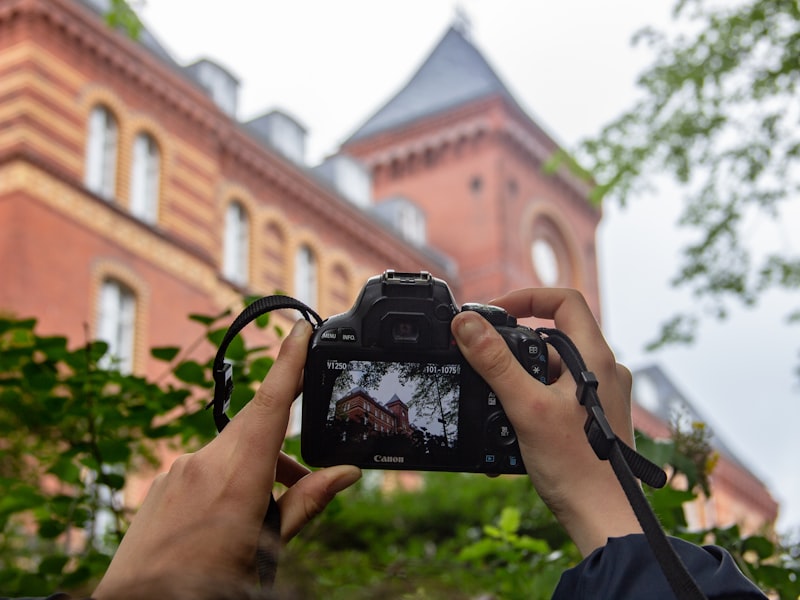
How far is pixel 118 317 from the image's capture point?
701 inches

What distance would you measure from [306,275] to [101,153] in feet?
20.8

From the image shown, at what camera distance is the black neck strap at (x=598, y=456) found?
1.20m

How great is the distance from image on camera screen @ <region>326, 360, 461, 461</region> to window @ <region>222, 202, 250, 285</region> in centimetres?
1961

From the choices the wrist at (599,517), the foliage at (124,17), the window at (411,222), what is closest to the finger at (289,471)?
the wrist at (599,517)

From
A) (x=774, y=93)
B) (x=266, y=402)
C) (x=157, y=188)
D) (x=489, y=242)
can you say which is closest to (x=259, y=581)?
(x=266, y=402)

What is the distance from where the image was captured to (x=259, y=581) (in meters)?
1.27

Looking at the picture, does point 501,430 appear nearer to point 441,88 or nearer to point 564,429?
point 564,429

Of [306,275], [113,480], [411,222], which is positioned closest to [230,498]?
[113,480]

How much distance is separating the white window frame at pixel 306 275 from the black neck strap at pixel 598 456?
2123cm

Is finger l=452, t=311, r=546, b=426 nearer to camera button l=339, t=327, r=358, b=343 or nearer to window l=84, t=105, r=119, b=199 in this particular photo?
camera button l=339, t=327, r=358, b=343

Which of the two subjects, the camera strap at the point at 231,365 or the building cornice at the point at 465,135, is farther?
the building cornice at the point at 465,135

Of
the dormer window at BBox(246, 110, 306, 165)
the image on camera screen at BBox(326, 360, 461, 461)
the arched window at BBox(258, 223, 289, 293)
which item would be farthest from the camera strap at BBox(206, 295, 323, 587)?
the dormer window at BBox(246, 110, 306, 165)

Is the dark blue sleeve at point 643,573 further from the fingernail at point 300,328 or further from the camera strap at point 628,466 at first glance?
the fingernail at point 300,328

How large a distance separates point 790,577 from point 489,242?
83.5 feet
